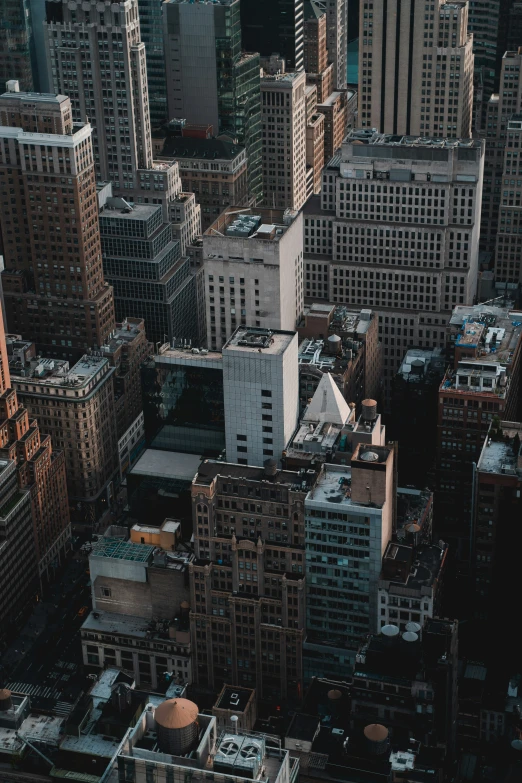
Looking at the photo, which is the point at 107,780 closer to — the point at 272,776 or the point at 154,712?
the point at 154,712

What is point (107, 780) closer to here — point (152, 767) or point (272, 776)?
point (152, 767)

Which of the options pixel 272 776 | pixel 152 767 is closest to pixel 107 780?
pixel 152 767

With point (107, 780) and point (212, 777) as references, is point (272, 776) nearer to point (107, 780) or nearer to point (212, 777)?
point (212, 777)

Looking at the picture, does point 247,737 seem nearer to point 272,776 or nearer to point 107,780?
point 272,776

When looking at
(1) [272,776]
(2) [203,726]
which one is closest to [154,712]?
(2) [203,726]
